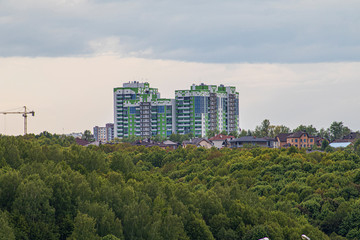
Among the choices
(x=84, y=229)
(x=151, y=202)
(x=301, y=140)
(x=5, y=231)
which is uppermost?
(x=301, y=140)

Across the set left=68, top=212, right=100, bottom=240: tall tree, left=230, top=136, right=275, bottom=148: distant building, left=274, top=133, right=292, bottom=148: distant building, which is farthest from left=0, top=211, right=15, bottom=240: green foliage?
left=274, top=133, right=292, bottom=148: distant building

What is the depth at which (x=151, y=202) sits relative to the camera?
2346 inches

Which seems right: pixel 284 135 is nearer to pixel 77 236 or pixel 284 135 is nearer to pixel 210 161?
pixel 210 161

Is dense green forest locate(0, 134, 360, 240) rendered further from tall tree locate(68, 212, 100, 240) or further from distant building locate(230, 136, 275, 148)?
distant building locate(230, 136, 275, 148)

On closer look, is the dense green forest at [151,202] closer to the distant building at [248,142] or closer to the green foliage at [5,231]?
the green foliage at [5,231]

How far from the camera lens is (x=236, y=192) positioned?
229 feet

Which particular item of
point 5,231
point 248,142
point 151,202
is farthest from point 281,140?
point 5,231

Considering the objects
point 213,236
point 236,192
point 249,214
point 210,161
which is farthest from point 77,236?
point 210,161

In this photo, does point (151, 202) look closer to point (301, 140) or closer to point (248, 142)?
point (248, 142)

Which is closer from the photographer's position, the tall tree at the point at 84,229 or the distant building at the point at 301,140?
the tall tree at the point at 84,229

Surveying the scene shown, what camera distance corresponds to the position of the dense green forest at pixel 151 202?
50531 mm

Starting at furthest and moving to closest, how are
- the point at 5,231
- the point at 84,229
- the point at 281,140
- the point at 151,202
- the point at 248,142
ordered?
the point at 281,140 < the point at 248,142 < the point at 151,202 < the point at 84,229 < the point at 5,231

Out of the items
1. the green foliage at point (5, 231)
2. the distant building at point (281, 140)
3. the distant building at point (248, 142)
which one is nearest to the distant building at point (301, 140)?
the distant building at point (281, 140)

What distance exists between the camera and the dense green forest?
166 feet
